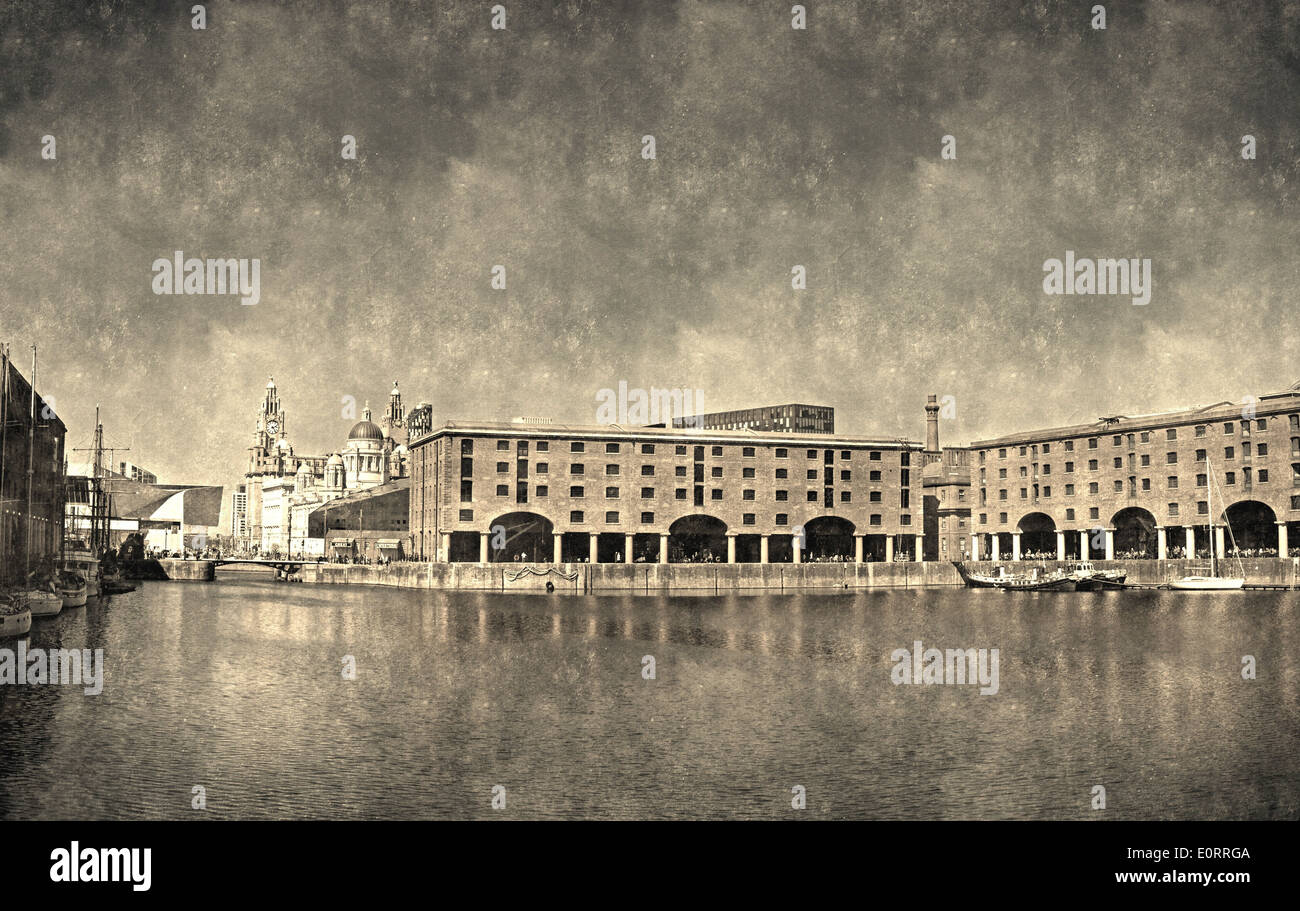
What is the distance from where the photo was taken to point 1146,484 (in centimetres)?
7706

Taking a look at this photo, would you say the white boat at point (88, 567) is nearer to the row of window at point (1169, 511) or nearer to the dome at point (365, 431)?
the row of window at point (1169, 511)

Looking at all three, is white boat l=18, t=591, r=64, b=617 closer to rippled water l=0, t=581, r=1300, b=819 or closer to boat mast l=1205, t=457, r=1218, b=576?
rippled water l=0, t=581, r=1300, b=819

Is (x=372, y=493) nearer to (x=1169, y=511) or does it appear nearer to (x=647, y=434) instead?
(x=647, y=434)

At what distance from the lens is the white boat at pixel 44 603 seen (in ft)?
154

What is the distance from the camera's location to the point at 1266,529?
73.2 metres

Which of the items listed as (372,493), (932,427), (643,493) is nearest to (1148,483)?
(932,427)

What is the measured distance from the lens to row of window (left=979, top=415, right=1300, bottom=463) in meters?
69.1

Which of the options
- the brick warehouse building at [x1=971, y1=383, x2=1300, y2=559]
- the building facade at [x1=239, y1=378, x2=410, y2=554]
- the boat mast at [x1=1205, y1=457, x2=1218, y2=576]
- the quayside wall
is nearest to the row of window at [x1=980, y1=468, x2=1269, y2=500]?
the brick warehouse building at [x1=971, y1=383, x2=1300, y2=559]

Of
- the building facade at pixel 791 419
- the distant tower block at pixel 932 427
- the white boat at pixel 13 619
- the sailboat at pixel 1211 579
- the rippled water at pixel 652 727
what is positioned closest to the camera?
the rippled water at pixel 652 727

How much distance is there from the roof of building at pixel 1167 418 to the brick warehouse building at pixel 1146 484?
0.27 feet

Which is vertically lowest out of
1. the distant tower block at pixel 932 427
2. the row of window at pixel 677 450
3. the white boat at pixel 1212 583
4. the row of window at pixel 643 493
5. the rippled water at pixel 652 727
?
the rippled water at pixel 652 727

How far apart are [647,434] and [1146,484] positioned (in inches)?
1318

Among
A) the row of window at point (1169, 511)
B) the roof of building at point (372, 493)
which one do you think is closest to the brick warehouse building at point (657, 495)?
the row of window at point (1169, 511)

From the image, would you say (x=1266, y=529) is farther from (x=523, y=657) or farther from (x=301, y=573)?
(x=301, y=573)
